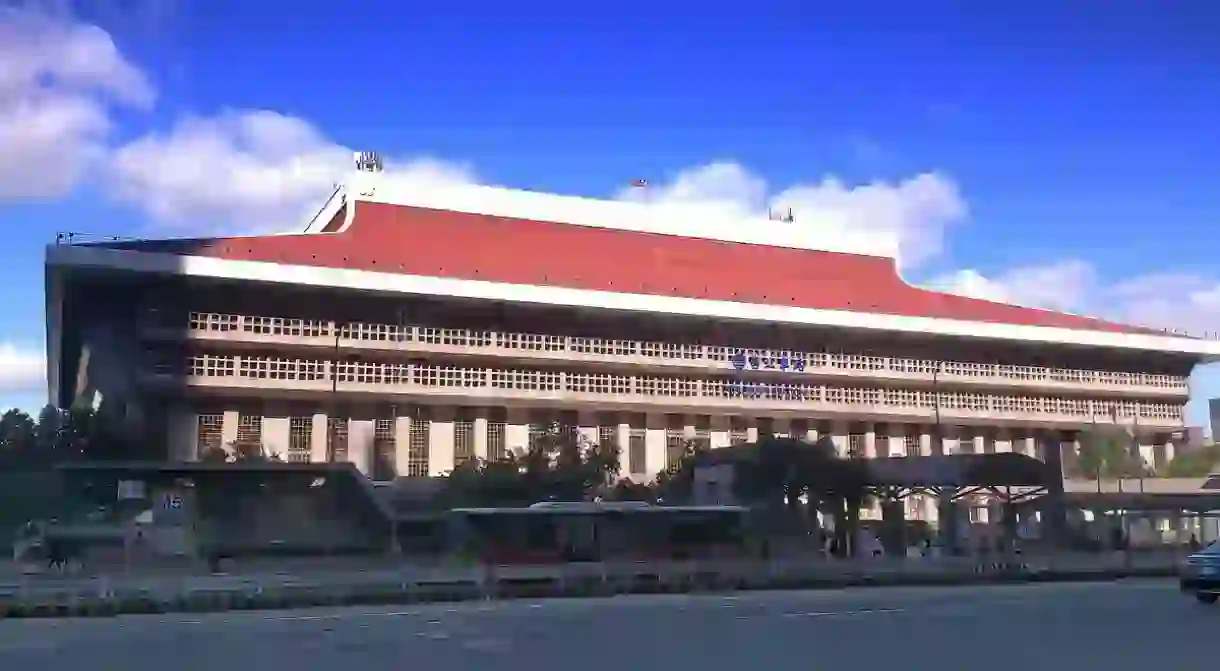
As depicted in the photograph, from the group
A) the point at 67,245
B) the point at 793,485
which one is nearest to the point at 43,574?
the point at 793,485

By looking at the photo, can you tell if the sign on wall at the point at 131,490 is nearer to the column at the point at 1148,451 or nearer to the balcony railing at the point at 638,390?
the balcony railing at the point at 638,390

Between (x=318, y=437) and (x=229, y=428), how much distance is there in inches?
158

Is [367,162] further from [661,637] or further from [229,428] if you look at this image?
[661,637]

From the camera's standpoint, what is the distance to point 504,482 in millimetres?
45500

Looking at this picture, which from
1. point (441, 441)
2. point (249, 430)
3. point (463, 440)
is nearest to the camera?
point (249, 430)

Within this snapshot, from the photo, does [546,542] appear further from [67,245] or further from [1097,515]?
[67,245]

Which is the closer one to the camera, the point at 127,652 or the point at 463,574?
the point at 127,652

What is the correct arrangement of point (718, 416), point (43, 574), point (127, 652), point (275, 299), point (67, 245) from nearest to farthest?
point (127, 652) < point (43, 574) < point (67, 245) < point (275, 299) < point (718, 416)

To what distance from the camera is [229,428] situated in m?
53.8

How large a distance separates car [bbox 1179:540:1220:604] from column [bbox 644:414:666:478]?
42.9m

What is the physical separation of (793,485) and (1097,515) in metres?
8.95

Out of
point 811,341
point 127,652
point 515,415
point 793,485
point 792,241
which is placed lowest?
point 127,652

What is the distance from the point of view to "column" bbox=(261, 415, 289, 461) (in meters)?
54.2

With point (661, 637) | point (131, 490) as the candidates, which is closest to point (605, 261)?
point (131, 490)
